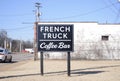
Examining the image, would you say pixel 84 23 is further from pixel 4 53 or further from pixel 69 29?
pixel 69 29

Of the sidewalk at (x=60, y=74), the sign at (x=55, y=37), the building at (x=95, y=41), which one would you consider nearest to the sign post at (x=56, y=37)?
the sign at (x=55, y=37)

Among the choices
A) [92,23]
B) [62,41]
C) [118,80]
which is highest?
[92,23]

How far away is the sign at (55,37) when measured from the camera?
63.7 feet

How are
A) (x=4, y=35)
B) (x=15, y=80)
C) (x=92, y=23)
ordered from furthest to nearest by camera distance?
(x=4, y=35) < (x=92, y=23) < (x=15, y=80)

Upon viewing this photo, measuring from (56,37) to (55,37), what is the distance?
0.20ft

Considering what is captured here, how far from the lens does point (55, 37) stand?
19.4 metres

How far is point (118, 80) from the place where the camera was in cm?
1694

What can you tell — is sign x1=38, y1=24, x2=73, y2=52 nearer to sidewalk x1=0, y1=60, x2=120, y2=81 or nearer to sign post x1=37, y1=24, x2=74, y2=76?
sign post x1=37, y1=24, x2=74, y2=76

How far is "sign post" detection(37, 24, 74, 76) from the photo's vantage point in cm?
1941

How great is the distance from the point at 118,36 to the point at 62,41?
88.4 ft

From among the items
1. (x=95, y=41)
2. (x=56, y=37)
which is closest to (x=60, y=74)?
(x=56, y=37)

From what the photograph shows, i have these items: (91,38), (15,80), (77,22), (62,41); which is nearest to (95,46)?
(91,38)

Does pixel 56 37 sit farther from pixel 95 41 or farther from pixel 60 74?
pixel 95 41

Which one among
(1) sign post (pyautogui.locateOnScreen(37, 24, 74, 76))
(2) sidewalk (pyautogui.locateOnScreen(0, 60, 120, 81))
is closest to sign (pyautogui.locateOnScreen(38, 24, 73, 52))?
(1) sign post (pyautogui.locateOnScreen(37, 24, 74, 76))
